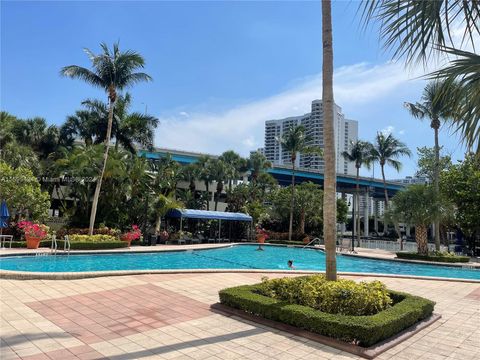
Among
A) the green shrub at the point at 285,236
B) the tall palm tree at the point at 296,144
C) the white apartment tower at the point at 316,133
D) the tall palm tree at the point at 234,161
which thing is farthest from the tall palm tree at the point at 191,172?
the green shrub at the point at 285,236

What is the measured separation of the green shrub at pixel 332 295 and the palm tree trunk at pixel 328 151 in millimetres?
624

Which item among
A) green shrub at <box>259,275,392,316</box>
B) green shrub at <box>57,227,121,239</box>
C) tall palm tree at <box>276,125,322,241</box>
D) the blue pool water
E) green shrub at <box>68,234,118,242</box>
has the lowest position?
the blue pool water

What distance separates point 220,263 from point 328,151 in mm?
14774

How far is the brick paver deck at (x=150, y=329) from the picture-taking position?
5520 millimetres

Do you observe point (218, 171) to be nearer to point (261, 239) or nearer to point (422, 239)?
point (261, 239)

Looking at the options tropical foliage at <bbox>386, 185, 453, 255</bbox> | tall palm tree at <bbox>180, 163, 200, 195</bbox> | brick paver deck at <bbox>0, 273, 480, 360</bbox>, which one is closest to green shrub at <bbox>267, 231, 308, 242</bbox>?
tropical foliage at <bbox>386, 185, 453, 255</bbox>

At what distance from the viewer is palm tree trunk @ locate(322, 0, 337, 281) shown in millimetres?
8031

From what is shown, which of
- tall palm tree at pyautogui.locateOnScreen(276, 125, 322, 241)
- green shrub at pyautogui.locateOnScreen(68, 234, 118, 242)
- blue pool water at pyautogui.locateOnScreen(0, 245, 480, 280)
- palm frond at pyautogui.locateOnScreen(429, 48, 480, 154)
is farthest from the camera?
tall palm tree at pyautogui.locateOnScreen(276, 125, 322, 241)

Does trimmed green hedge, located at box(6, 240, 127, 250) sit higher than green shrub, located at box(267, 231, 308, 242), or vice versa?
green shrub, located at box(267, 231, 308, 242)

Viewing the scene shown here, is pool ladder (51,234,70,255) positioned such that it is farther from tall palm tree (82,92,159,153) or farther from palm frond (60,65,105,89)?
tall palm tree (82,92,159,153)

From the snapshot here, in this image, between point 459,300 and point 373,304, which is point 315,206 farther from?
point 373,304

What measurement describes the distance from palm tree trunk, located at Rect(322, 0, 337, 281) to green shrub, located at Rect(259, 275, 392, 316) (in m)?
0.62

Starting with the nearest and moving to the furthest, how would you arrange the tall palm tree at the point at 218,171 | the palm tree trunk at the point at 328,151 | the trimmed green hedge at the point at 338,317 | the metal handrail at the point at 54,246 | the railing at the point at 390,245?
the trimmed green hedge at the point at 338,317
the palm tree trunk at the point at 328,151
the metal handrail at the point at 54,246
the railing at the point at 390,245
the tall palm tree at the point at 218,171

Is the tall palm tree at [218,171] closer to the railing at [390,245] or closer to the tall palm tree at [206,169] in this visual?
the tall palm tree at [206,169]
